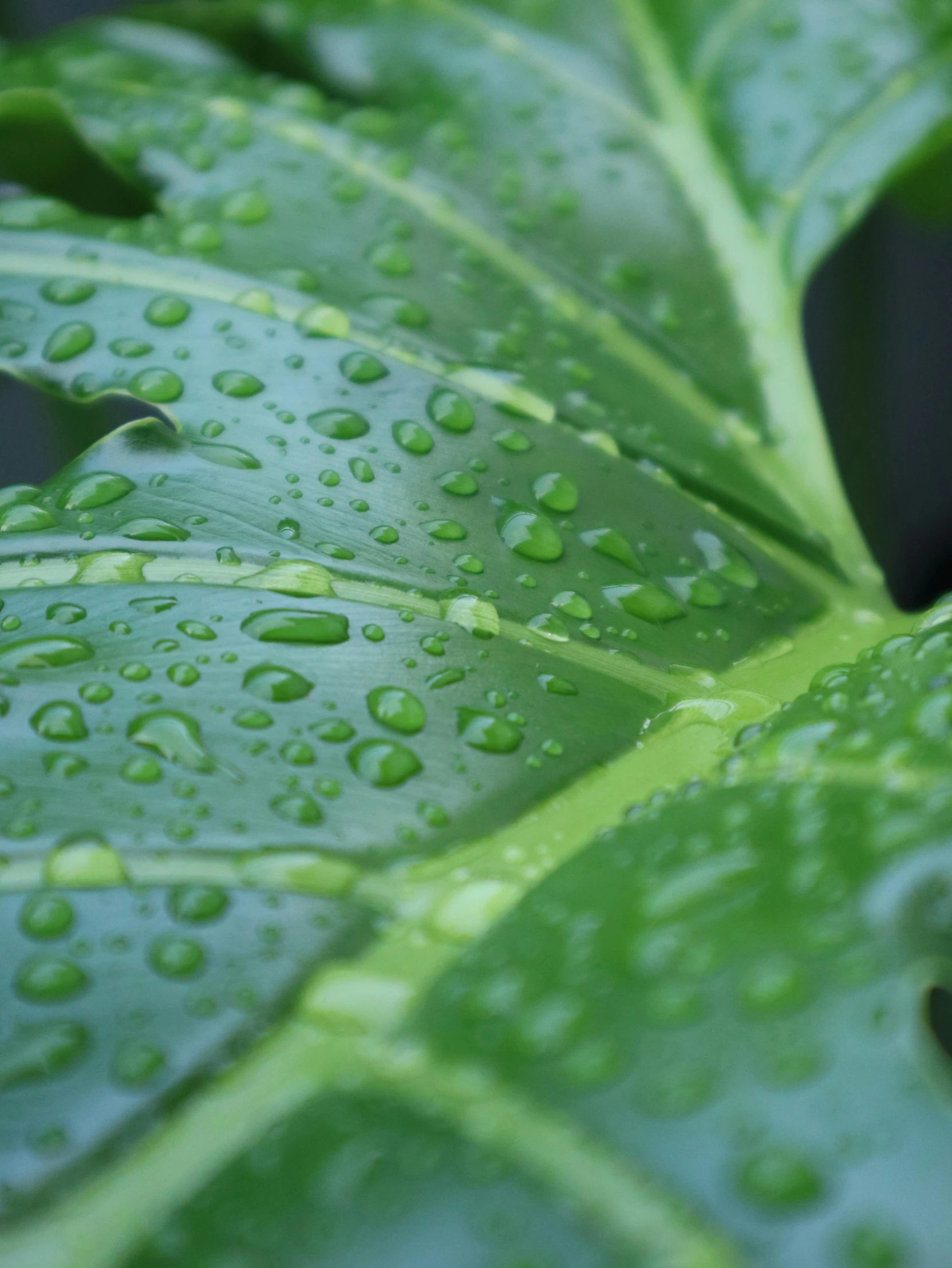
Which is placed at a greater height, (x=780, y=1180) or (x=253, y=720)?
(x=780, y=1180)

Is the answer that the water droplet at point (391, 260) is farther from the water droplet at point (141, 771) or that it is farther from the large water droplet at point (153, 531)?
the water droplet at point (141, 771)

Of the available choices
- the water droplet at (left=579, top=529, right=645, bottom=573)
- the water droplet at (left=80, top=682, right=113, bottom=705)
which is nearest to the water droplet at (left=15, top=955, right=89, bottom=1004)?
the water droplet at (left=80, top=682, right=113, bottom=705)

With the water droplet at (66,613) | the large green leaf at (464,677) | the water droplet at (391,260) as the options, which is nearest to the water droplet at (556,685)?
the large green leaf at (464,677)

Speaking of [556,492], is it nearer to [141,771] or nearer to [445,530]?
[445,530]

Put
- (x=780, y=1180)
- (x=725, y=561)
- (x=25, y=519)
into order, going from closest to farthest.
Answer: (x=780, y=1180), (x=25, y=519), (x=725, y=561)

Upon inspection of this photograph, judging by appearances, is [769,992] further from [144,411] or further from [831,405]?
[831,405]

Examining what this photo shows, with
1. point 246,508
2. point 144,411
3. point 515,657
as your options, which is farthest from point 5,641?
point 144,411

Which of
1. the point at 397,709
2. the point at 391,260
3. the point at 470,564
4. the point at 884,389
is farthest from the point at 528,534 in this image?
the point at 884,389
